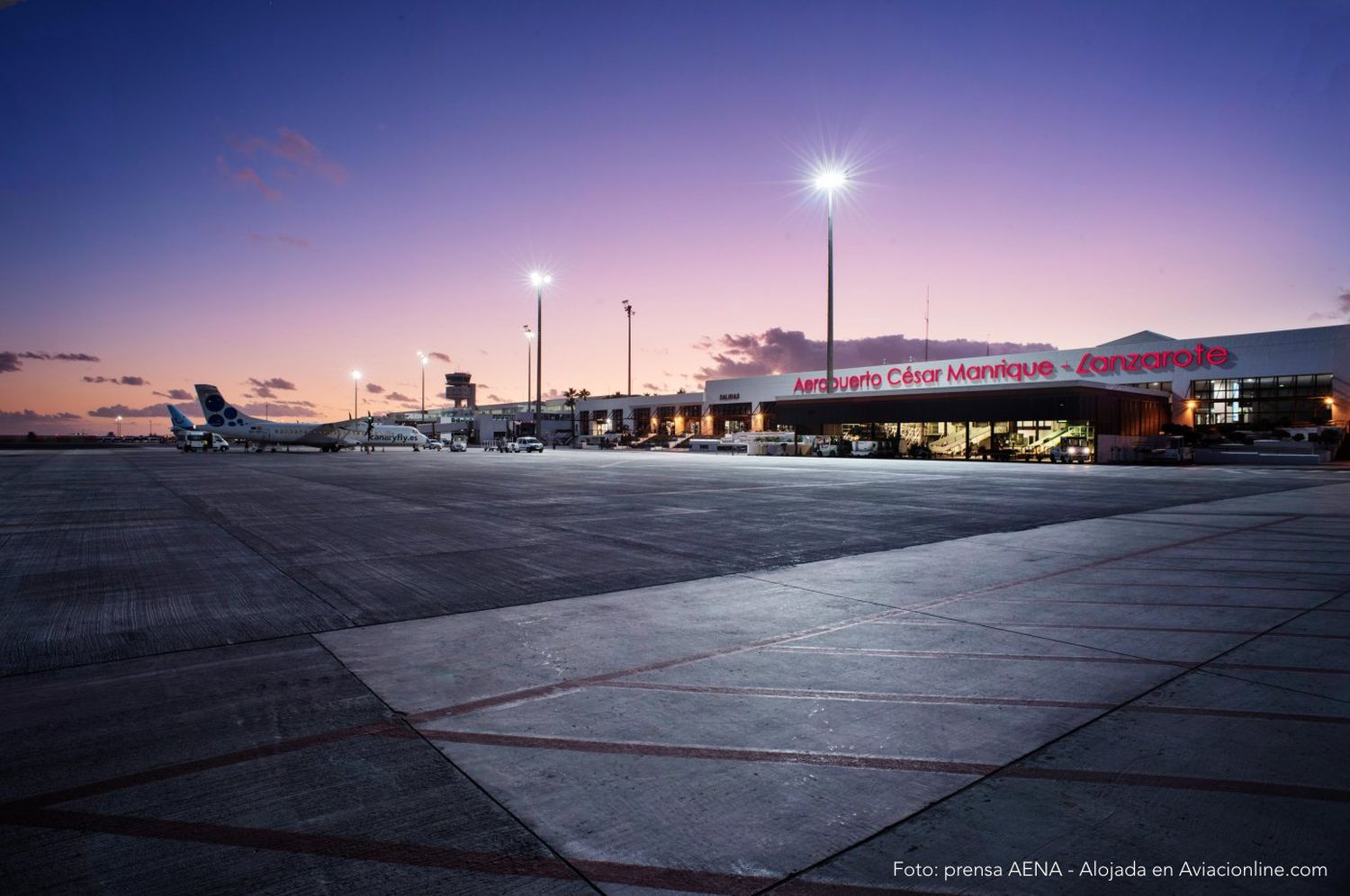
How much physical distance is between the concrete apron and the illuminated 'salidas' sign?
4705 centimetres

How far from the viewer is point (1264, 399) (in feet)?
143

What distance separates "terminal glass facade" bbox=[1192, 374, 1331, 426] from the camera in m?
41.7

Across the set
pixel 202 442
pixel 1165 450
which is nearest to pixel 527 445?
pixel 202 442

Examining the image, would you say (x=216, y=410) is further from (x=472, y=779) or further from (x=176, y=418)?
(x=472, y=779)

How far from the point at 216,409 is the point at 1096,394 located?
71254 millimetres

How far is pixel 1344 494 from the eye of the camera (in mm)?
19625

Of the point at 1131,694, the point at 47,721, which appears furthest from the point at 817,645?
the point at 47,721

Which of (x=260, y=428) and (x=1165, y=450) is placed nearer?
(x=1165, y=450)

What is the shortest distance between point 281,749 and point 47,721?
5.67 ft

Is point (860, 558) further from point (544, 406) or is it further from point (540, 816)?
point (544, 406)

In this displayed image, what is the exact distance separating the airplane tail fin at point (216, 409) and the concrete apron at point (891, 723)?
2684 inches

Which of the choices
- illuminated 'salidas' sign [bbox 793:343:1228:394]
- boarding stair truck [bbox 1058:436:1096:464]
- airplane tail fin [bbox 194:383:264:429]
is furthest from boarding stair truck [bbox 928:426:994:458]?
airplane tail fin [bbox 194:383:264:429]

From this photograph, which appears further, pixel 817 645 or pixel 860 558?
pixel 860 558

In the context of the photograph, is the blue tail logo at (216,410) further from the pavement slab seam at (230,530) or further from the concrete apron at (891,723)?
the concrete apron at (891,723)
